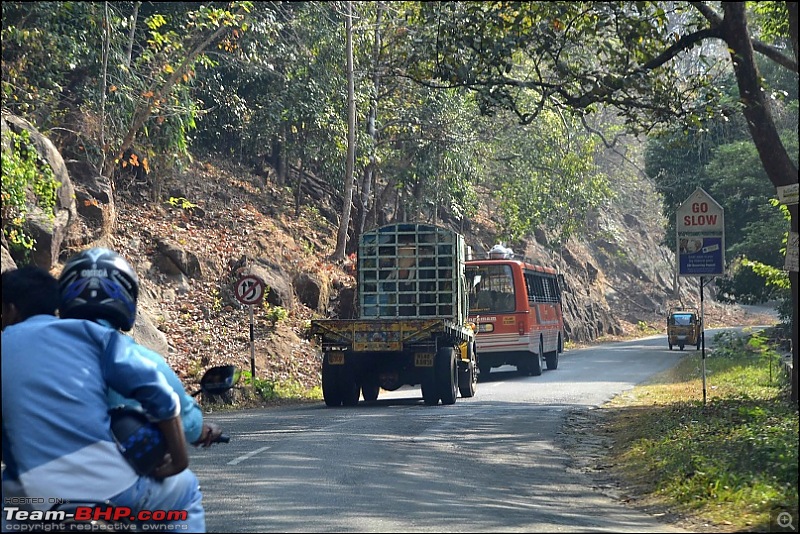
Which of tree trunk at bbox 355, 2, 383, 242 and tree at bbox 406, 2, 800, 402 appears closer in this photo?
tree at bbox 406, 2, 800, 402

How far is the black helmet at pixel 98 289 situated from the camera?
4488 mm

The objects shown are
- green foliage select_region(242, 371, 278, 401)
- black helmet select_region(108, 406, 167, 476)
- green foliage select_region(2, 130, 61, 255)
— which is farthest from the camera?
green foliage select_region(242, 371, 278, 401)

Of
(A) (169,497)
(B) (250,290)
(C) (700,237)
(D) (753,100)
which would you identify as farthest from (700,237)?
(A) (169,497)

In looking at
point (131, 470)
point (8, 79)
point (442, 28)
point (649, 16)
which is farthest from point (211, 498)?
point (8, 79)

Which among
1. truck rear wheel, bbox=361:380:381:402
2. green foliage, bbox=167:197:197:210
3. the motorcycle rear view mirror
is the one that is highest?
green foliage, bbox=167:197:197:210

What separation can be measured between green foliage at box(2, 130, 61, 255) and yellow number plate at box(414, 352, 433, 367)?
722 cm

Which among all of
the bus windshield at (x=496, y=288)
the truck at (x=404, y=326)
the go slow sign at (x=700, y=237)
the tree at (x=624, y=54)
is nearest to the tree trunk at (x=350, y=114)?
the bus windshield at (x=496, y=288)

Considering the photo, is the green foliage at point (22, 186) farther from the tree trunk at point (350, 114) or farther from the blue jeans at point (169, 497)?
the blue jeans at point (169, 497)

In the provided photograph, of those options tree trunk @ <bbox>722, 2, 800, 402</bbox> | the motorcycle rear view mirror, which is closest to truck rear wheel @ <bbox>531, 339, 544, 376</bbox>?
tree trunk @ <bbox>722, 2, 800, 402</bbox>

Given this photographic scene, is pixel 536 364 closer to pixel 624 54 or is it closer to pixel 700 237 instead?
pixel 700 237

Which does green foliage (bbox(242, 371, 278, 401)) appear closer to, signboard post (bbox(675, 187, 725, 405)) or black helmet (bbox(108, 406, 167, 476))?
signboard post (bbox(675, 187, 725, 405))

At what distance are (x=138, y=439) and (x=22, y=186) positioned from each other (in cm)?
1593

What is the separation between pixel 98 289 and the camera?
4488 mm

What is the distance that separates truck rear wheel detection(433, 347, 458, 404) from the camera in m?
19.8
